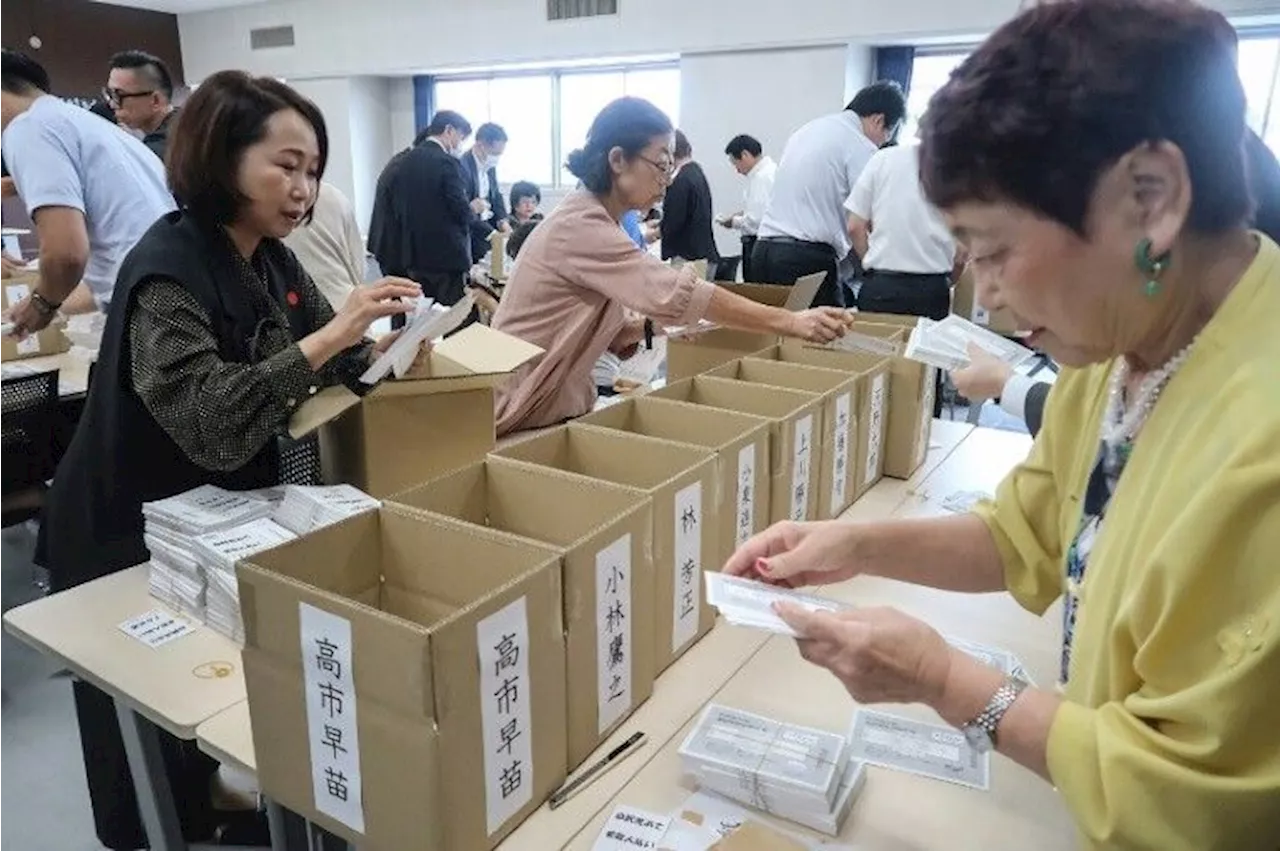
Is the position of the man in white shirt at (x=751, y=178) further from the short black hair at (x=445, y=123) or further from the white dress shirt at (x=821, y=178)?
the short black hair at (x=445, y=123)

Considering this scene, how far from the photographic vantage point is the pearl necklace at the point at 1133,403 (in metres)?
0.72

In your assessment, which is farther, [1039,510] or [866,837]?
[1039,510]

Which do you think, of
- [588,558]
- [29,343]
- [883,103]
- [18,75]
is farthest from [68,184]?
[883,103]

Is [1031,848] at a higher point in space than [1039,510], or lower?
lower

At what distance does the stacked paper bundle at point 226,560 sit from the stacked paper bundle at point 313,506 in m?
0.03

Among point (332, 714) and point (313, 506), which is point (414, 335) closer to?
point (313, 506)

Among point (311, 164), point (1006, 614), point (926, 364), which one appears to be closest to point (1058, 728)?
point (1006, 614)

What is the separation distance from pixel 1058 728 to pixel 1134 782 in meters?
0.07

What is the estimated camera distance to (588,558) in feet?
3.10

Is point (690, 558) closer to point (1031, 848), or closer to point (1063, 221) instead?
point (1031, 848)

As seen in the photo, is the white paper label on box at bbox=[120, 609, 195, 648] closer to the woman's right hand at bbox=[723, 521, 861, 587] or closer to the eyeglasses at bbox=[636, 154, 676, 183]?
→ the woman's right hand at bbox=[723, 521, 861, 587]

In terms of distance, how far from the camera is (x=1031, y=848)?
35.1 inches

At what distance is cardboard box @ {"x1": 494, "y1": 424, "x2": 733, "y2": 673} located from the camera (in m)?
1.13

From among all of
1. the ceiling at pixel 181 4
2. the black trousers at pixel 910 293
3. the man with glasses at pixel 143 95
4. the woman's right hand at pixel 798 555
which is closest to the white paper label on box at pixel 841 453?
the woman's right hand at pixel 798 555
